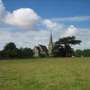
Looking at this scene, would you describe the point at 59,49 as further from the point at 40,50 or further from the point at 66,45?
the point at 40,50

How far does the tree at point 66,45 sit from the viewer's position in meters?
121

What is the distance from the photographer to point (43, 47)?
162625 millimetres

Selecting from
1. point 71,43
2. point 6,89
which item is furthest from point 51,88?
point 71,43

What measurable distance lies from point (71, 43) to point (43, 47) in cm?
3613

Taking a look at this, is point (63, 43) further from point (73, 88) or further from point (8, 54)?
point (73, 88)

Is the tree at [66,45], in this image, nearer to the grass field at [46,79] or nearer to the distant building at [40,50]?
the distant building at [40,50]

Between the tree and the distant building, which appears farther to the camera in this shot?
the distant building

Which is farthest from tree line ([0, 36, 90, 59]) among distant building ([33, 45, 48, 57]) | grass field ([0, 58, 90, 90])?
grass field ([0, 58, 90, 90])

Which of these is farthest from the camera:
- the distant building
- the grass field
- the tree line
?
the distant building

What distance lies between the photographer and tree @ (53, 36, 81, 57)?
121 metres

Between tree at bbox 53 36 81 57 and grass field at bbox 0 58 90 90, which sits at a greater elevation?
tree at bbox 53 36 81 57

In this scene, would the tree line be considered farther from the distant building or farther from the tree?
the distant building

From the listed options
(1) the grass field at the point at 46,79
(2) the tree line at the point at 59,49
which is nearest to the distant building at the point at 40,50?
(2) the tree line at the point at 59,49

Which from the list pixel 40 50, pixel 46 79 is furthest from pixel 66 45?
pixel 46 79
